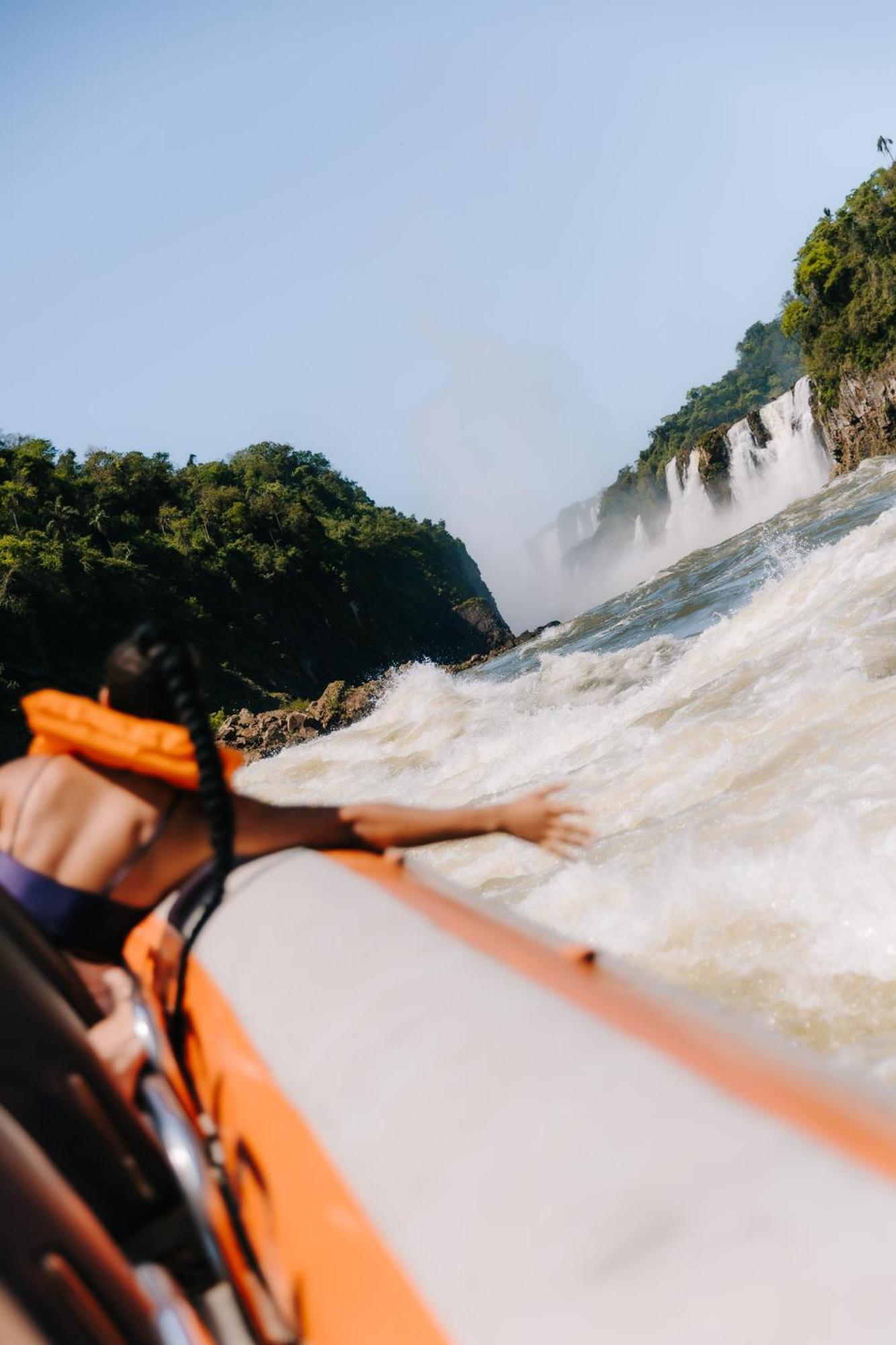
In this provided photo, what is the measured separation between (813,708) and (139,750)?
4.25 m

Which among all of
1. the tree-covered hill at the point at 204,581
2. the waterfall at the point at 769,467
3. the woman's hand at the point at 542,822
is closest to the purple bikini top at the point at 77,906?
the woman's hand at the point at 542,822

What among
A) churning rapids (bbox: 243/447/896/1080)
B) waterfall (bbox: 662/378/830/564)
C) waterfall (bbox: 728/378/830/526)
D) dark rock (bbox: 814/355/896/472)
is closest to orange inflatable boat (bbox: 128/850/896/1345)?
churning rapids (bbox: 243/447/896/1080)

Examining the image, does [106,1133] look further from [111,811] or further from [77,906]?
[111,811]

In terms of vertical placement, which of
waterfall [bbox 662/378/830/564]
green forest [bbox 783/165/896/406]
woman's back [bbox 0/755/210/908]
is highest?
green forest [bbox 783/165/896/406]

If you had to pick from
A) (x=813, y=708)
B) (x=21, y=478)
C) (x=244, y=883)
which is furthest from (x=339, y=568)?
(x=244, y=883)

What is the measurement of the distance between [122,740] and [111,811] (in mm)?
122

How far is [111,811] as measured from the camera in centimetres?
149

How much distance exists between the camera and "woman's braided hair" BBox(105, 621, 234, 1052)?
1.29 metres

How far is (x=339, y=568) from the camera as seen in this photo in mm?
47562

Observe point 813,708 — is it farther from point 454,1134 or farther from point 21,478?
point 21,478

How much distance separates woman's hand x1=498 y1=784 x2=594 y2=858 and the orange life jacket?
516 mm

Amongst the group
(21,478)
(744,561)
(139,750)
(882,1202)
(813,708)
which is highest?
(21,478)

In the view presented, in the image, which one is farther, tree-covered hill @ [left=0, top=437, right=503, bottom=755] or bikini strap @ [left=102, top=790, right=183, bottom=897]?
tree-covered hill @ [left=0, top=437, right=503, bottom=755]

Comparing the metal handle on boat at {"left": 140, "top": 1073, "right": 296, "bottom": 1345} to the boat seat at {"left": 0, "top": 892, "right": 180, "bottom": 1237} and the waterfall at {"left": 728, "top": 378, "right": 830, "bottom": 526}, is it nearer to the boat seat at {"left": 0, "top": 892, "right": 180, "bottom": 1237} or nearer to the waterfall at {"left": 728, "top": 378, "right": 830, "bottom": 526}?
the boat seat at {"left": 0, "top": 892, "right": 180, "bottom": 1237}
